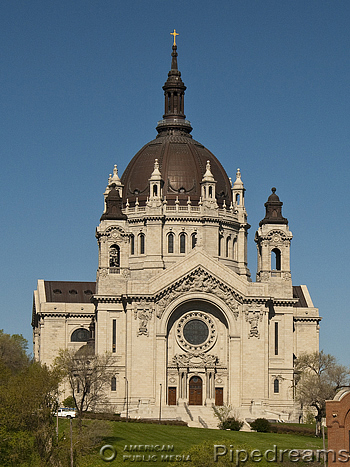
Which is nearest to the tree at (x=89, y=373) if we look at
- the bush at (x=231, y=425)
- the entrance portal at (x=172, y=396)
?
the entrance portal at (x=172, y=396)

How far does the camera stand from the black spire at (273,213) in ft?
420

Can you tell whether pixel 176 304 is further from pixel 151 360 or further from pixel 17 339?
pixel 17 339

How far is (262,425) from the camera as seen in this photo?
106688 mm

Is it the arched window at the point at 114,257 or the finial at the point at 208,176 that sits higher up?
the finial at the point at 208,176

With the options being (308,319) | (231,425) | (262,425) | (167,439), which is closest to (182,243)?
(308,319)

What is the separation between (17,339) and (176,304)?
4912 cm

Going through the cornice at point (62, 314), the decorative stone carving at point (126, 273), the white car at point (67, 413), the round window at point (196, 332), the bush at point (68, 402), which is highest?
the decorative stone carving at point (126, 273)

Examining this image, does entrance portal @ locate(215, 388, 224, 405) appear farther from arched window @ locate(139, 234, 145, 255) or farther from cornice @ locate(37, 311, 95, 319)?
cornice @ locate(37, 311, 95, 319)

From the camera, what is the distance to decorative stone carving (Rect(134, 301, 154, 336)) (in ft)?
395

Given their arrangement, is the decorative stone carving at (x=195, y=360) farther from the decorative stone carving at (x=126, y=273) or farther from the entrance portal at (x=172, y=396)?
the decorative stone carving at (x=126, y=273)

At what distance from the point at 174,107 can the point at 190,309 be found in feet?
102

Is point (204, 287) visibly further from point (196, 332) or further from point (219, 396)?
point (219, 396)

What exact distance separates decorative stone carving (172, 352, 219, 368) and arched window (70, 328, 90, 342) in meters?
21.7

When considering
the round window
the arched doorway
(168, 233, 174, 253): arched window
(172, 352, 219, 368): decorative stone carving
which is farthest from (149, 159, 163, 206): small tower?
the arched doorway
